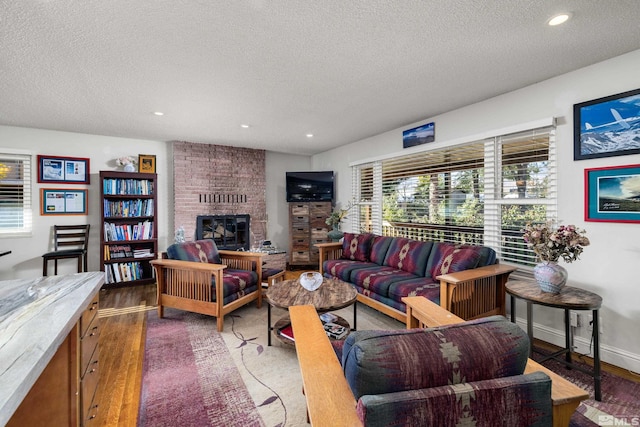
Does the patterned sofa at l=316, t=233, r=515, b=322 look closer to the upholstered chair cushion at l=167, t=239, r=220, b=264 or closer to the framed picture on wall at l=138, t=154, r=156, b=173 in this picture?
the upholstered chair cushion at l=167, t=239, r=220, b=264

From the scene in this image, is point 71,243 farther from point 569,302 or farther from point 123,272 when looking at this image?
point 569,302

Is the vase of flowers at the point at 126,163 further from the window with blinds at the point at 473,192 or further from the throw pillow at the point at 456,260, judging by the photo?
the throw pillow at the point at 456,260

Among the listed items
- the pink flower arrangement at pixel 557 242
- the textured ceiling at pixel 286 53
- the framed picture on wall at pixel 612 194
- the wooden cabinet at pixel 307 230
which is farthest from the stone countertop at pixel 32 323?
the wooden cabinet at pixel 307 230

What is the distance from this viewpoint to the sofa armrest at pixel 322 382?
A: 821 millimetres

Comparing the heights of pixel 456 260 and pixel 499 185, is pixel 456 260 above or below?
below

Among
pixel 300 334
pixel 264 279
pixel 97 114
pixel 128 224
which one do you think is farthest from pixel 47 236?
pixel 300 334

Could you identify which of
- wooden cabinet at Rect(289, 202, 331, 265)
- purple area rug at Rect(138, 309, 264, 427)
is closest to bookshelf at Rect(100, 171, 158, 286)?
purple area rug at Rect(138, 309, 264, 427)

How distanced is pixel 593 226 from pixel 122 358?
401 centimetres

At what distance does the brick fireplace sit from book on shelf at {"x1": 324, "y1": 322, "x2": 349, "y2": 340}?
11.3 ft

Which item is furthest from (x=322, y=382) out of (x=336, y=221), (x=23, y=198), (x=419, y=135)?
(x=23, y=198)

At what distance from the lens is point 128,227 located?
4.49 metres

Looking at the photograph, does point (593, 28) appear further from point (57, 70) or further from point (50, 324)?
point (57, 70)

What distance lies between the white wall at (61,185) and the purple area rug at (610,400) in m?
5.56

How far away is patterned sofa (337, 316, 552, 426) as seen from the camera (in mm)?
715
